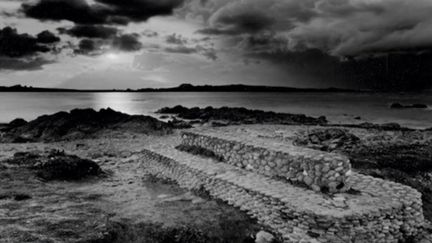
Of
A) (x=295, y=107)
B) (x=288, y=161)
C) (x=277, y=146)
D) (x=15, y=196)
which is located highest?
(x=277, y=146)

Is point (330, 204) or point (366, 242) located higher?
point (330, 204)

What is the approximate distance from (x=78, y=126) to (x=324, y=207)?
2527cm

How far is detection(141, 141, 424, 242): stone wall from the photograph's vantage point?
8.18 meters

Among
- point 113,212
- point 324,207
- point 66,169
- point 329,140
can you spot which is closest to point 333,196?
point 324,207

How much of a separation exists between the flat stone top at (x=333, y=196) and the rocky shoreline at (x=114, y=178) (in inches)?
38.1

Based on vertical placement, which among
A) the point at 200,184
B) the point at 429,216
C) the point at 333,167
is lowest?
the point at 429,216

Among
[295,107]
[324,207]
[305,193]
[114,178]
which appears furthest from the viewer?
[295,107]

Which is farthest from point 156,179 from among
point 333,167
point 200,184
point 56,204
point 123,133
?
point 123,133

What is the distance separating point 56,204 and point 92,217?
205 centimetres

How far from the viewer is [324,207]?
8633 mm

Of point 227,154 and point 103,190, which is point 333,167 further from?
point 103,190

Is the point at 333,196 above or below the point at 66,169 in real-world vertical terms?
above

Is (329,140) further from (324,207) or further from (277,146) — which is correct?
(324,207)

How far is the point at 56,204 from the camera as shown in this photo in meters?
11.9
